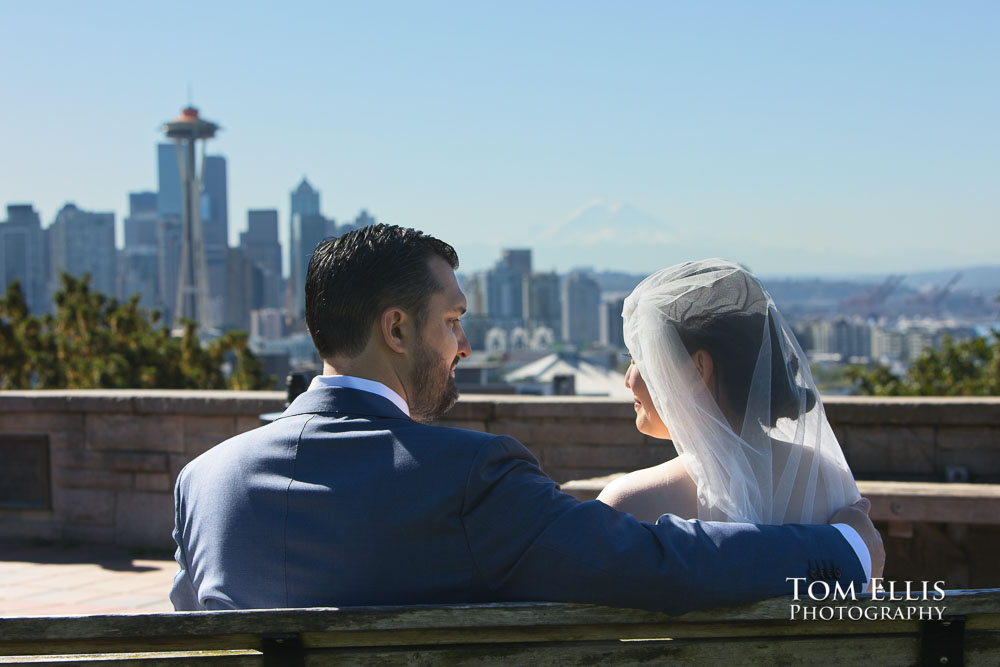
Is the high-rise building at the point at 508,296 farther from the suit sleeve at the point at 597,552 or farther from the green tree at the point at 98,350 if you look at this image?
→ the suit sleeve at the point at 597,552

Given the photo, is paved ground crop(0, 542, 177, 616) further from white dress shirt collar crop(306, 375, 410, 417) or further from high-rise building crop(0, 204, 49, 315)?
high-rise building crop(0, 204, 49, 315)

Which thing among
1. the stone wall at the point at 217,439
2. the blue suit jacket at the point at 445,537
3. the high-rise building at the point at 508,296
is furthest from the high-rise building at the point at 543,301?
the blue suit jacket at the point at 445,537

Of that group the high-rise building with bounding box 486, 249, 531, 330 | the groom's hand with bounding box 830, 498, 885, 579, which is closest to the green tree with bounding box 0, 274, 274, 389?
the groom's hand with bounding box 830, 498, 885, 579

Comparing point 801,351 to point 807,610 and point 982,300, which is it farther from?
point 982,300

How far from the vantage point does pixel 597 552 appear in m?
1.82

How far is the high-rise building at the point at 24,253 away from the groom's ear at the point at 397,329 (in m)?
171

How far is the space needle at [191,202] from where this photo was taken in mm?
144125

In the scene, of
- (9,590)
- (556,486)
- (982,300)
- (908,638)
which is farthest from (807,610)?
(982,300)

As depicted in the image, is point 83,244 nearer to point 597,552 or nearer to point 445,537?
point 445,537

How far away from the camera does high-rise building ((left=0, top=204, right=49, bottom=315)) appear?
529 feet

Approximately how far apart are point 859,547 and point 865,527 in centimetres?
20

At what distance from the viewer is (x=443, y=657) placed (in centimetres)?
193

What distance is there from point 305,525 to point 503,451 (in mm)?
392

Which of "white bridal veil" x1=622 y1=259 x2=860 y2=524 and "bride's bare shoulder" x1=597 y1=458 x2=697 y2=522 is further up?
"white bridal veil" x1=622 y1=259 x2=860 y2=524
